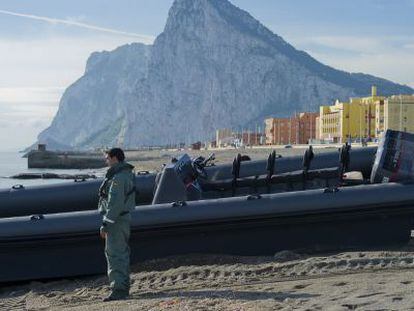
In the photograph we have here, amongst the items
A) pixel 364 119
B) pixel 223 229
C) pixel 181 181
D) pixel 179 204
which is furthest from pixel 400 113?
pixel 179 204

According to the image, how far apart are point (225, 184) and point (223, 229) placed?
177 centimetres

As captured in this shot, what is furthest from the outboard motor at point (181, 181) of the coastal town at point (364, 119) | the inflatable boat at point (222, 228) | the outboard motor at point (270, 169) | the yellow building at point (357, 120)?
the yellow building at point (357, 120)

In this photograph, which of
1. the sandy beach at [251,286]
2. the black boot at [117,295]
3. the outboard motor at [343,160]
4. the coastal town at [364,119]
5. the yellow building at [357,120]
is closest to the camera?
the sandy beach at [251,286]

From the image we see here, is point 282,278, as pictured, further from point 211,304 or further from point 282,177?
point 282,177

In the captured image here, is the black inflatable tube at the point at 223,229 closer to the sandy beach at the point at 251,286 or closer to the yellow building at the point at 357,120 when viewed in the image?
the sandy beach at the point at 251,286

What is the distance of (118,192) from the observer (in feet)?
19.6

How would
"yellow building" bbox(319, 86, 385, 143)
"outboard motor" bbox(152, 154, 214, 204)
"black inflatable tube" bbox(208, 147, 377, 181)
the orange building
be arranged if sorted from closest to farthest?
"outboard motor" bbox(152, 154, 214, 204) < "black inflatable tube" bbox(208, 147, 377, 181) < "yellow building" bbox(319, 86, 385, 143) < the orange building

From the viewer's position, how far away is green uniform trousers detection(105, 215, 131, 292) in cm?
607

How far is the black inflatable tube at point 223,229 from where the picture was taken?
768 centimetres

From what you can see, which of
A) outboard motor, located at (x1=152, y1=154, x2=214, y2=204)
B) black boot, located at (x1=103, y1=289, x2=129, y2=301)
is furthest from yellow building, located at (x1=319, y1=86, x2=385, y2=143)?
black boot, located at (x1=103, y1=289, x2=129, y2=301)

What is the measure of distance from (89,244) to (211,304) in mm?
2524

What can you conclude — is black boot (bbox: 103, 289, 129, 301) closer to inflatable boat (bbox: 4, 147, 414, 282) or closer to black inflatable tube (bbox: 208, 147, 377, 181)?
inflatable boat (bbox: 4, 147, 414, 282)

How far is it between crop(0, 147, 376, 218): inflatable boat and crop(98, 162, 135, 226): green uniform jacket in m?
3.40

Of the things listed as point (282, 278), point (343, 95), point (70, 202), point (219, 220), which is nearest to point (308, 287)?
point (282, 278)
